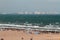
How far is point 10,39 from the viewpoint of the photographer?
1417 inches

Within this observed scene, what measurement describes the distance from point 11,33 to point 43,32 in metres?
6.46

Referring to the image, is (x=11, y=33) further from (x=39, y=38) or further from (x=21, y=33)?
(x=39, y=38)

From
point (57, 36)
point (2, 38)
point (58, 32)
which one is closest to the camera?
point (2, 38)

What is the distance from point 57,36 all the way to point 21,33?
5.44m

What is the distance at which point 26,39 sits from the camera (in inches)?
1421

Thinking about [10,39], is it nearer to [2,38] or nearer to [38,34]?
[2,38]

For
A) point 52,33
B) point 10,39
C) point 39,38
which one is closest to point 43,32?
point 52,33

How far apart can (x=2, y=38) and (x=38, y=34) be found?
599cm

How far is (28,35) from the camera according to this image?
122ft

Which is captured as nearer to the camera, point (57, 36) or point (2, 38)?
point (2, 38)

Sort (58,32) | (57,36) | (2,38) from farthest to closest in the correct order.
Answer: (58,32) < (57,36) < (2,38)

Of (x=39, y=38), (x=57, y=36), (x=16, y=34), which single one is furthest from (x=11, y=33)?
(x=57, y=36)

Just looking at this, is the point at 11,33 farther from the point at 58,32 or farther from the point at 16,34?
the point at 58,32

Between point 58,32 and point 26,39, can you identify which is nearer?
point 26,39
